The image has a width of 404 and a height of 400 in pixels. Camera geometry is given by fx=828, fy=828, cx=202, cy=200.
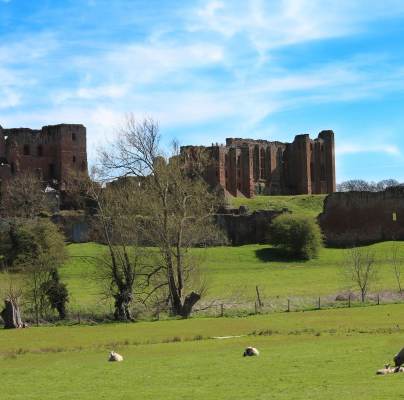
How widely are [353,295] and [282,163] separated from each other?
7207cm

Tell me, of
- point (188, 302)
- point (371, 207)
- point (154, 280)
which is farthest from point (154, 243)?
point (371, 207)

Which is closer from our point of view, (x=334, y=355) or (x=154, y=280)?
(x=334, y=355)

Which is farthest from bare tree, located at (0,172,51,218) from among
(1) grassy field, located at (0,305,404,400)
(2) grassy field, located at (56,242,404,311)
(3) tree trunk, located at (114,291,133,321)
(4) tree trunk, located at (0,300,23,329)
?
(1) grassy field, located at (0,305,404,400)

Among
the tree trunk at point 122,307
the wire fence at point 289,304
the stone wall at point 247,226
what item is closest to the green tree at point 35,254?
the tree trunk at point 122,307

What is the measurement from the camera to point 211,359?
69.4 feet

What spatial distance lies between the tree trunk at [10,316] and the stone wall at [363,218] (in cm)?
4221

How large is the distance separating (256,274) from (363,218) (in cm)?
2329

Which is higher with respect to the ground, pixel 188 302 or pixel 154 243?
pixel 154 243

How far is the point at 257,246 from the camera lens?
68.0m

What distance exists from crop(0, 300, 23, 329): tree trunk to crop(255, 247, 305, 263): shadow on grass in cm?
2885

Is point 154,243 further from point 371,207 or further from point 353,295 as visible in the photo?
point 371,207

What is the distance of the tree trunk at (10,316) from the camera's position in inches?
1361

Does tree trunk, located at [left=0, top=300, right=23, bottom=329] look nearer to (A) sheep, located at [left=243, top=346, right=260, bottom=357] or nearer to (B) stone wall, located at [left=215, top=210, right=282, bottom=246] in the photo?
(A) sheep, located at [left=243, top=346, right=260, bottom=357]

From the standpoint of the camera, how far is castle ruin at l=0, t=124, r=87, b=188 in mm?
97000
